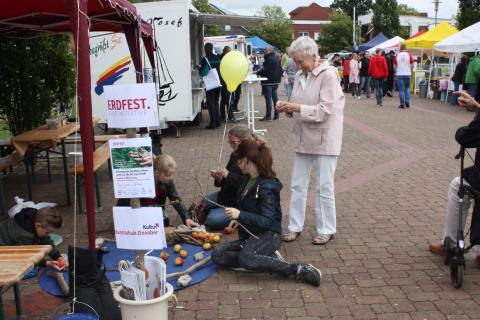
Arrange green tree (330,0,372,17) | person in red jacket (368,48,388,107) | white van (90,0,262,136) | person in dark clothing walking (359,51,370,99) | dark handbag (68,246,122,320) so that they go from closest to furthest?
dark handbag (68,246,122,320) → white van (90,0,262,136) → person in red jacket (368,48,388,107) → person in dark clothing walking (359,51,370,99) → green tree (330,0,372,17)

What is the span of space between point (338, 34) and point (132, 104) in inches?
2772

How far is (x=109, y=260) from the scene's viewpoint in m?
4.64

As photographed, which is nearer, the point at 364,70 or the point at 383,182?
the point at 383,182

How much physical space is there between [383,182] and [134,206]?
191 inches

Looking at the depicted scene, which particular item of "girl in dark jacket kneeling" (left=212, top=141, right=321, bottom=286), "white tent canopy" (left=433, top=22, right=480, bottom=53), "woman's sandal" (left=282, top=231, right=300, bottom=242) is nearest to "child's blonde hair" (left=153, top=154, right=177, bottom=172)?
"girl in dark jacket kneeling" (left=212, top=141, right=321, bottom=286)

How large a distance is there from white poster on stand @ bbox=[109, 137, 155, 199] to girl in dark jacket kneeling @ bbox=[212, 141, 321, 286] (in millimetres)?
1037

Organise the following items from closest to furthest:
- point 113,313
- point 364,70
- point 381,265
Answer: point 113,313 → point 381,265 → point 364,70

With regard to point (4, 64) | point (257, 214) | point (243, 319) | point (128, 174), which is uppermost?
point (4, 64)

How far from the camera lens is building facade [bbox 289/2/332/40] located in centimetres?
10475

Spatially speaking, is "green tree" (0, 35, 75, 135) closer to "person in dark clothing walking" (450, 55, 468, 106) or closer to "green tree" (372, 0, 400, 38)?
"person in dark clothing walking" (450, 55, 468, 106)

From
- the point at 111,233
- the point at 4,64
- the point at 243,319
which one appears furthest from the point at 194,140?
the point at 243,319

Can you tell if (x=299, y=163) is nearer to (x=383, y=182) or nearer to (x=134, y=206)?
(x=134, y=206)

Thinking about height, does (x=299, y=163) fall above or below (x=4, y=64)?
below

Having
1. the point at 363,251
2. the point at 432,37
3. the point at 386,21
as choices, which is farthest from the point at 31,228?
the point at 386,21
